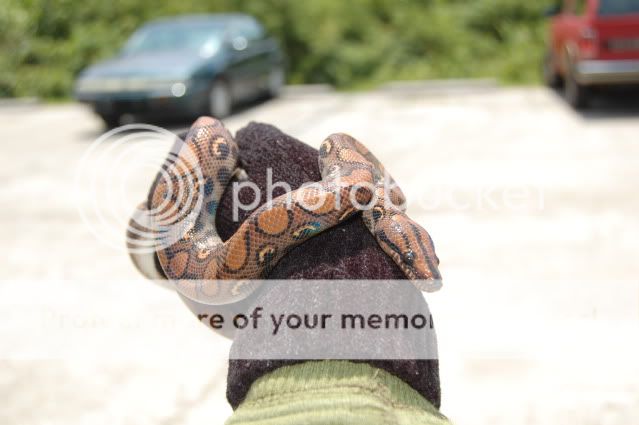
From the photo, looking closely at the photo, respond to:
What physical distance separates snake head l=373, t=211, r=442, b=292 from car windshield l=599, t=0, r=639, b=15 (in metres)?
10.1

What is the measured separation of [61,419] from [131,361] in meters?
0.68

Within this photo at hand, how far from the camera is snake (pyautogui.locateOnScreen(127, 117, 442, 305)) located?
1.81 metres

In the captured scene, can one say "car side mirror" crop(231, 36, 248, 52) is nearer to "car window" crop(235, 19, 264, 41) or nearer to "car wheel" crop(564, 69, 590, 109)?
"car window" crop(235, 19, 264, 41)

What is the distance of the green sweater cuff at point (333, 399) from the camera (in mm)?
1482

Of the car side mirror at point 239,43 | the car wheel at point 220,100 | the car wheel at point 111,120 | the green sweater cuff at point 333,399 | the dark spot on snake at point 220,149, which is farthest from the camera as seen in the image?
the car side mirror at point 239,43

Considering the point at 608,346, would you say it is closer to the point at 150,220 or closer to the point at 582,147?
the point at 150,220

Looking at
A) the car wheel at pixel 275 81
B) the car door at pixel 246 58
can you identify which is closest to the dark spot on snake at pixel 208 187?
the car door at pixel 246 58

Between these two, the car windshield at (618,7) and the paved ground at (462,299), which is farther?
the car windshield at (618,7)

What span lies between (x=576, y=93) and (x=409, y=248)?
10814 millimetres

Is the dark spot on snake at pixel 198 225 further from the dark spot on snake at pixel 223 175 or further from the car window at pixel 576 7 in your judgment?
the car window at pixel 576 7

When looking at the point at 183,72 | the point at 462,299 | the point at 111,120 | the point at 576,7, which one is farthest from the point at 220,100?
the point at 462,299

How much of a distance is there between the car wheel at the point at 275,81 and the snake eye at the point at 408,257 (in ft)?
44.3

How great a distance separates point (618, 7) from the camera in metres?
10.5
